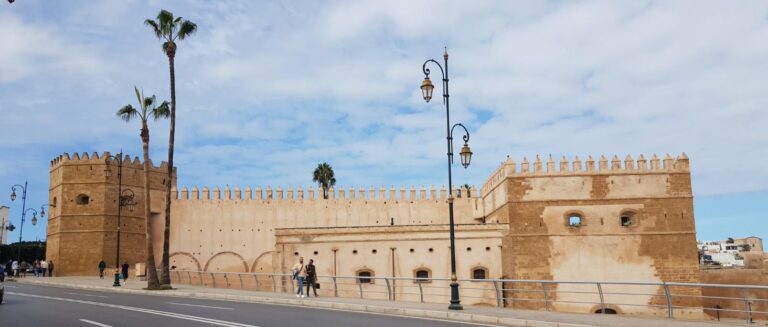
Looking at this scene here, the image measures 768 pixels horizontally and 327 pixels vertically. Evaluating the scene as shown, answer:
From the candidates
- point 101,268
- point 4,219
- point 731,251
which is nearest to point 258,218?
point 101,268

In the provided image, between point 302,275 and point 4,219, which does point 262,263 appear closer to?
point 302,275

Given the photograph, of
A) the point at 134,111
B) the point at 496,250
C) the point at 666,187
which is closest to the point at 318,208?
the point at 496,250

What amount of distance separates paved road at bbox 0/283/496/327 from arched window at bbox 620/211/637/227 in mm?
20370

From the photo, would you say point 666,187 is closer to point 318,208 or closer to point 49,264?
point 318,208

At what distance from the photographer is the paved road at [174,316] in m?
11.9

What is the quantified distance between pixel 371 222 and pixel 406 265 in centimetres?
557

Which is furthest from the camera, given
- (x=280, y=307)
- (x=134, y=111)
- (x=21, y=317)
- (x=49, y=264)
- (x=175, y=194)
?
(x=175, y=194)

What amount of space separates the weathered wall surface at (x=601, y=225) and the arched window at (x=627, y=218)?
5 centimetres

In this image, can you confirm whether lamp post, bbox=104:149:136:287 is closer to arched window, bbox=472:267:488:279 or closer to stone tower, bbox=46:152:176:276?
stone tower, bbox=46:152:176:276

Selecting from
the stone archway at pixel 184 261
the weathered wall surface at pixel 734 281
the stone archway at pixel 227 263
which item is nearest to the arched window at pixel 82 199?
the stone archway at pixel 184 261

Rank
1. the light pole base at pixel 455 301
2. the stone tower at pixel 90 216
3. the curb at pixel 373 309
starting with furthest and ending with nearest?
the stone tower at pixel 90 216 → the light pole base at pixel 455 301 → the curb at pixel 373 309

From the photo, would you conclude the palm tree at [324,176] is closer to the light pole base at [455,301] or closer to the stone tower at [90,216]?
the stone tower at [90,216]

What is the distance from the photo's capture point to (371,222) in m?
36.2

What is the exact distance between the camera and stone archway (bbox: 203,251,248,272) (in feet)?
116
